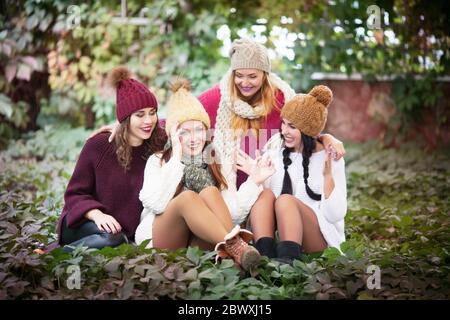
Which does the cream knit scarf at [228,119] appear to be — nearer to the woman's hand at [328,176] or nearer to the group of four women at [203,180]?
the group of four women at [203,180]

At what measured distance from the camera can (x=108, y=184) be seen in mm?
3461

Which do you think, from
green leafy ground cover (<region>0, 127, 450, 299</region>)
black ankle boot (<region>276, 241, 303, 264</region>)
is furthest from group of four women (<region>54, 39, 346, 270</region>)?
green leafy ground cover (<region>0, 127, 450, 299</region>)

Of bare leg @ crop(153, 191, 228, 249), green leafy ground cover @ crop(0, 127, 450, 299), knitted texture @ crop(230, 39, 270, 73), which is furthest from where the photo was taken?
knitted texture @ crop(230, 39, 270, 73)

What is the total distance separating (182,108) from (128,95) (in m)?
0.26

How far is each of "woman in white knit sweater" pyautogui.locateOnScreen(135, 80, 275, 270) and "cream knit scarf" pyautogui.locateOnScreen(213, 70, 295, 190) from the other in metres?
0.13

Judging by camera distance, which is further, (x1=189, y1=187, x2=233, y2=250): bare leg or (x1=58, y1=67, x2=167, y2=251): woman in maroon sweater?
(x1=58, y1=67, x2=167, y2=251): woman in maroon sweater

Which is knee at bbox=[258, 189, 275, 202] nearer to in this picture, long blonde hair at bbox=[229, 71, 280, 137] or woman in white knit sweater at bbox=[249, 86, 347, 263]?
woman in white knit sweater at bbox=[249, 86, 347, 263]

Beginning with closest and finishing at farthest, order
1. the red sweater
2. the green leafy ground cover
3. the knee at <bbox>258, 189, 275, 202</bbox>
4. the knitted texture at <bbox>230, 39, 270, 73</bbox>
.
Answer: the green leafy ground cover, the knee at <bbox>258, 189, 275, 202</bbox>, the knitted texture at <bbox>230, 39, 270, 73</bbox>, the red sweater

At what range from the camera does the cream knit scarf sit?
359 cm

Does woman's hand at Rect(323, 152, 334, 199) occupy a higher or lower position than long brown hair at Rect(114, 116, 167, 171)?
lower

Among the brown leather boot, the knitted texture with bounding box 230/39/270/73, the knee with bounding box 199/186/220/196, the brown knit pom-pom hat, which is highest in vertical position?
the knitted texture with bounding box 230/39/270/73

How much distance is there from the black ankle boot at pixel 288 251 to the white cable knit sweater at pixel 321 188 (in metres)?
0.22

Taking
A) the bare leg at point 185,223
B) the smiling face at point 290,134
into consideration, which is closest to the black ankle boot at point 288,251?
the bare leg at point 185,223
